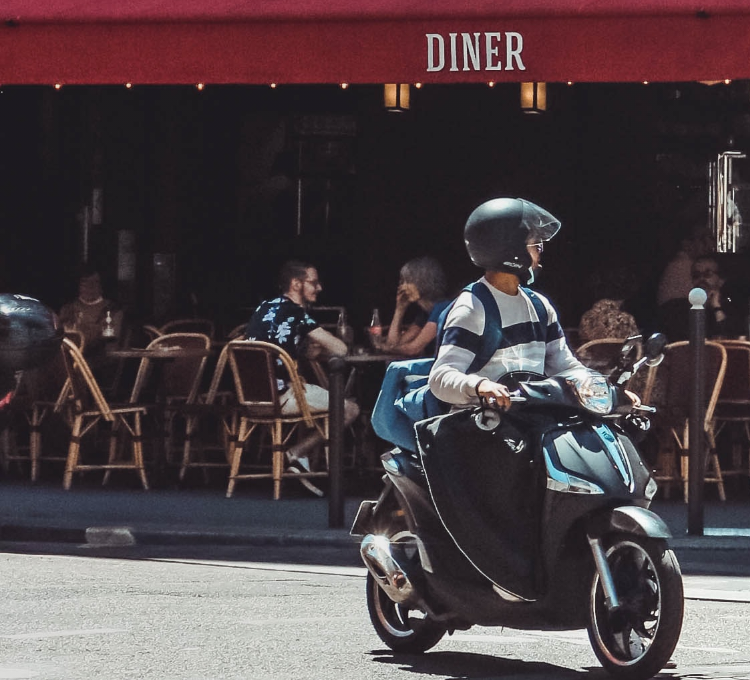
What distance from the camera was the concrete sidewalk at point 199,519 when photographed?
34.8 ft

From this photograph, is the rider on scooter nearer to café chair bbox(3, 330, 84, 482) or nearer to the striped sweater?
the striped sweater

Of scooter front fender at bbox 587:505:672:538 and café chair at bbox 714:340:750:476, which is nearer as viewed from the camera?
scooter front fender at bbox 587:505:672:538

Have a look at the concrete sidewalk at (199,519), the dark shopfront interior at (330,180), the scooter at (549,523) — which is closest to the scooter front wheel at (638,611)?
the scooter at (549,523)

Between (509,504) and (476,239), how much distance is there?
2.90ft

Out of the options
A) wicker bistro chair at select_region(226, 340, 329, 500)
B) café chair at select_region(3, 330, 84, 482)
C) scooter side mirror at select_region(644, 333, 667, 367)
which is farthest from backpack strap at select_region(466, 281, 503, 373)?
café chair at select_region(3, 330, 84, 482)

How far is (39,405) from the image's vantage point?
13781mm

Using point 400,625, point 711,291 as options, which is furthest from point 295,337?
point 400,625

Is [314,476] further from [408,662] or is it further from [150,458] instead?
[408,662]

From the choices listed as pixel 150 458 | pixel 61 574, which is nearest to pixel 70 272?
pixel 150 458

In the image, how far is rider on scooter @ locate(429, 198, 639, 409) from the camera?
21.4 feet

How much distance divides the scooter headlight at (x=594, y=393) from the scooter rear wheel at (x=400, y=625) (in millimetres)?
1066

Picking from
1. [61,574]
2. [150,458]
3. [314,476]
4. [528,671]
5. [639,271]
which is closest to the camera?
Answer: [528,671]

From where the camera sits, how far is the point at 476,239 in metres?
6.62

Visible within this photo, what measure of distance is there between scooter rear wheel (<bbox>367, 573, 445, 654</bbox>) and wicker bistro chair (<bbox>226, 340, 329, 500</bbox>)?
5.40 meters
